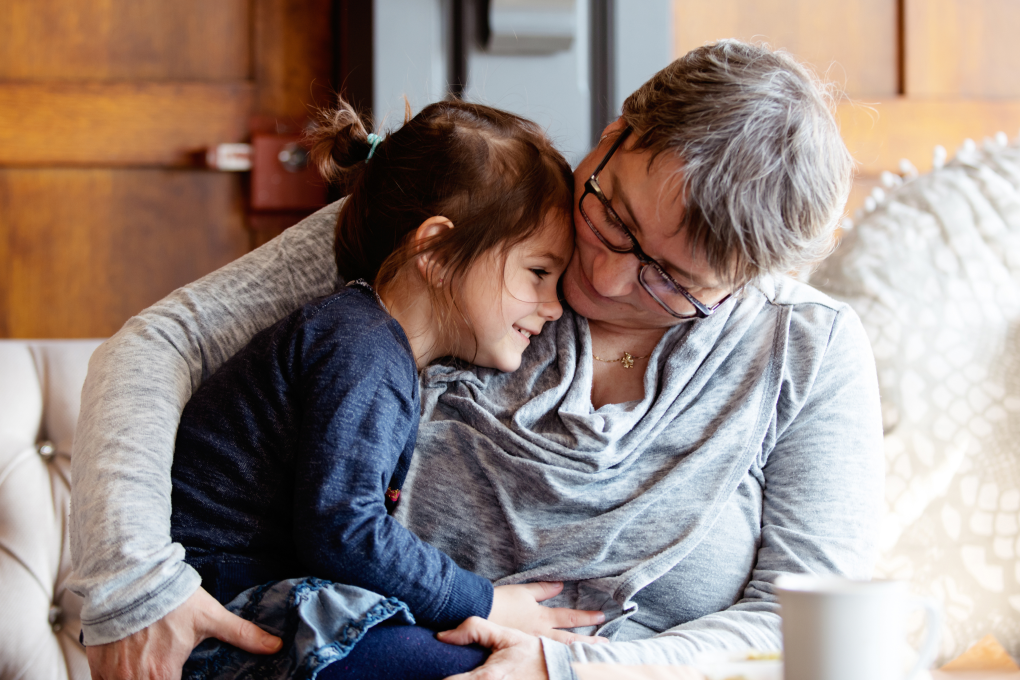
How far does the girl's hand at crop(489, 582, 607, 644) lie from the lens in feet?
3.38

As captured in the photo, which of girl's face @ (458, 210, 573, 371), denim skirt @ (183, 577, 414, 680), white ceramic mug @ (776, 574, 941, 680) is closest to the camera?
white ceramic mug @ (776, 574, 941, 680)

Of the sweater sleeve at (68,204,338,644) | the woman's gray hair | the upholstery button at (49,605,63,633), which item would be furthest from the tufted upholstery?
the woman's gray hair

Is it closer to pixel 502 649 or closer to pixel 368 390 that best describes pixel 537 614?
pixel 502 649

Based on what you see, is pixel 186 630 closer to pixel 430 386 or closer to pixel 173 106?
pixel 430 386

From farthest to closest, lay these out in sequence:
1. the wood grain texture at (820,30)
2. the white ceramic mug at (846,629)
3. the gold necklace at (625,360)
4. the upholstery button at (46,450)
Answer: the wood grain texture at (820,30) < the upholstery button at (46,450) < the gold necklace at (625,360) < the white ceramic mug at (846,629)

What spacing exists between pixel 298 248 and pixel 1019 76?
2.31 metres

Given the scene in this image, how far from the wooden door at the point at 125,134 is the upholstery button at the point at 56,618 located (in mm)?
905

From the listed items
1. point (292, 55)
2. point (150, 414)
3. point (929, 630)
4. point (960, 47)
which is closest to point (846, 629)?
point (929, 630)

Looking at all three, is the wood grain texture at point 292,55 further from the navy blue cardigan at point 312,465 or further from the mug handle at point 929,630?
the mug handle at point 929,630

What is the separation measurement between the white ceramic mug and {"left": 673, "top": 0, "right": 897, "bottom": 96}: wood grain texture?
82.1 inches

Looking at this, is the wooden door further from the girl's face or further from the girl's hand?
the girl's hand

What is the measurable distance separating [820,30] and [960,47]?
16.5 inches

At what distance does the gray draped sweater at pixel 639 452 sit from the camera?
108 centimetres

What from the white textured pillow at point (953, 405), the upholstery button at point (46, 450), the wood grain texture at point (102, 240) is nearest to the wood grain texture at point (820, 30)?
the white textured pillow at point (953, 405)
